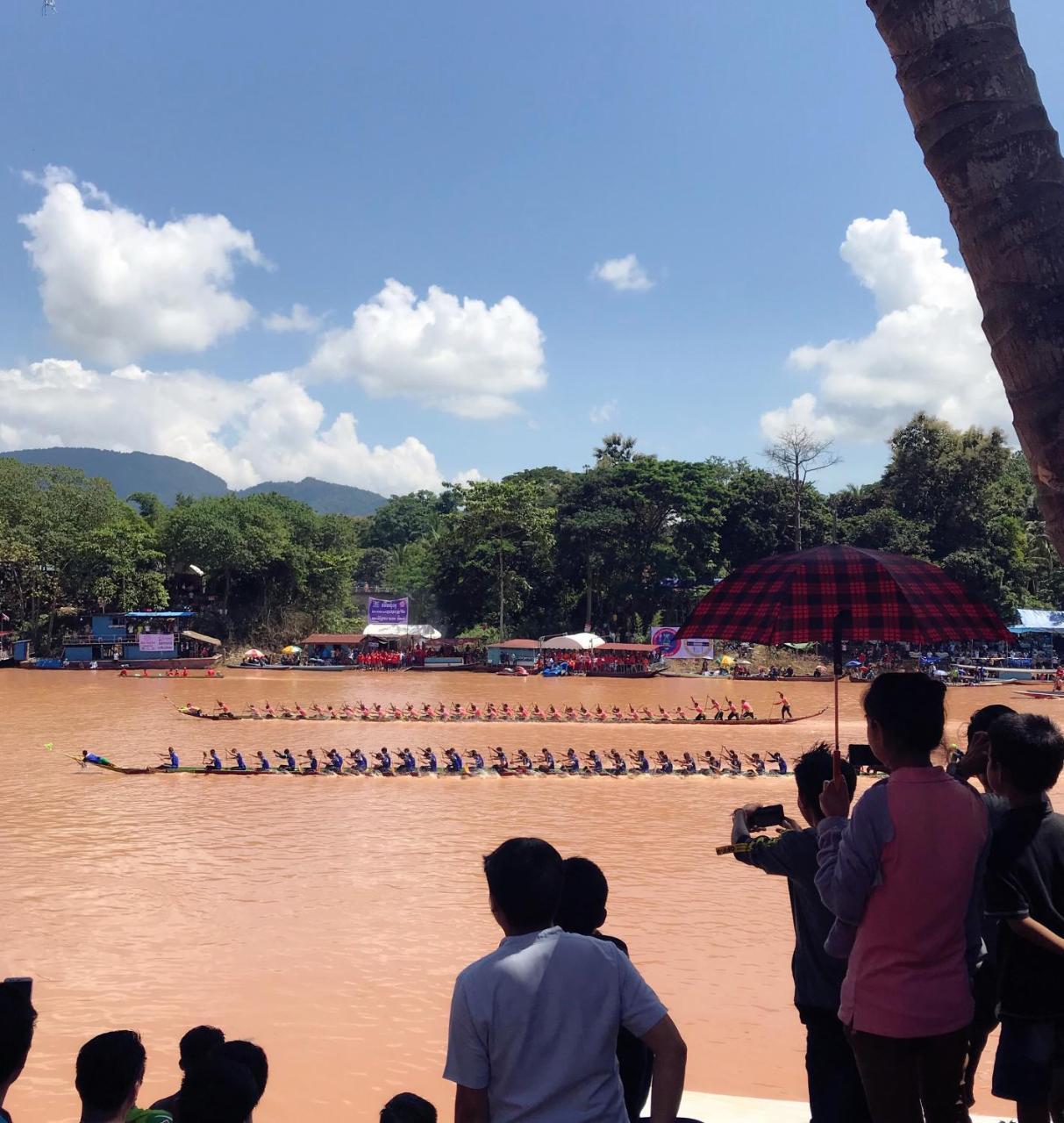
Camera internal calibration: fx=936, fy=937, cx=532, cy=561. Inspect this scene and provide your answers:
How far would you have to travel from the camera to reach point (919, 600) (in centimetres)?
477

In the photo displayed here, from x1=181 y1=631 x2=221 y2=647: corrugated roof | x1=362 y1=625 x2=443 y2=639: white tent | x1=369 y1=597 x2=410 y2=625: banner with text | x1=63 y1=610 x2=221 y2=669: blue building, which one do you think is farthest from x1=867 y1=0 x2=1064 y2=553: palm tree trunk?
x1=181 y1=631 x2=221 y2=647: corrugated roof

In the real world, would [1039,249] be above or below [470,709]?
above

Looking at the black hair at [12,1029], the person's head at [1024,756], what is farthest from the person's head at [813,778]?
the black hair at [12,1029]

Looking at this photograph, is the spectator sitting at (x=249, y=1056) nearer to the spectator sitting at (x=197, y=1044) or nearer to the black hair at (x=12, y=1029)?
the spectator sitting at (x=197, y=1044)

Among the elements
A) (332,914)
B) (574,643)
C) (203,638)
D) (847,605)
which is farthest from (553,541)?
(847,605)

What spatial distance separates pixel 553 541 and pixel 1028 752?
55739 mm

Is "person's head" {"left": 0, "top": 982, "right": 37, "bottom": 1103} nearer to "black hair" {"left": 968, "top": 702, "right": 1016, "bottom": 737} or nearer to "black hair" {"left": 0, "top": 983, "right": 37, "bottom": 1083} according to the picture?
"black hair" {"left": 0, "top": 983, "right": 37, "bottom": 1083}

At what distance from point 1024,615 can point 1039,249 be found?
52.1 m

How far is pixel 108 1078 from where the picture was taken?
10.1 feet

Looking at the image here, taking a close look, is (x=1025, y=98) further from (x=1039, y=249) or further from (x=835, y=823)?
(x=835, y=823)

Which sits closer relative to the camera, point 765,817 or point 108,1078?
point 108,1078

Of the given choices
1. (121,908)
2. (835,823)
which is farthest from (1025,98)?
(121,908)

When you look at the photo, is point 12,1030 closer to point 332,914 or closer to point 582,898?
point 582,898

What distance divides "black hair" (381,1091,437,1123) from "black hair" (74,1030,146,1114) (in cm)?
83
